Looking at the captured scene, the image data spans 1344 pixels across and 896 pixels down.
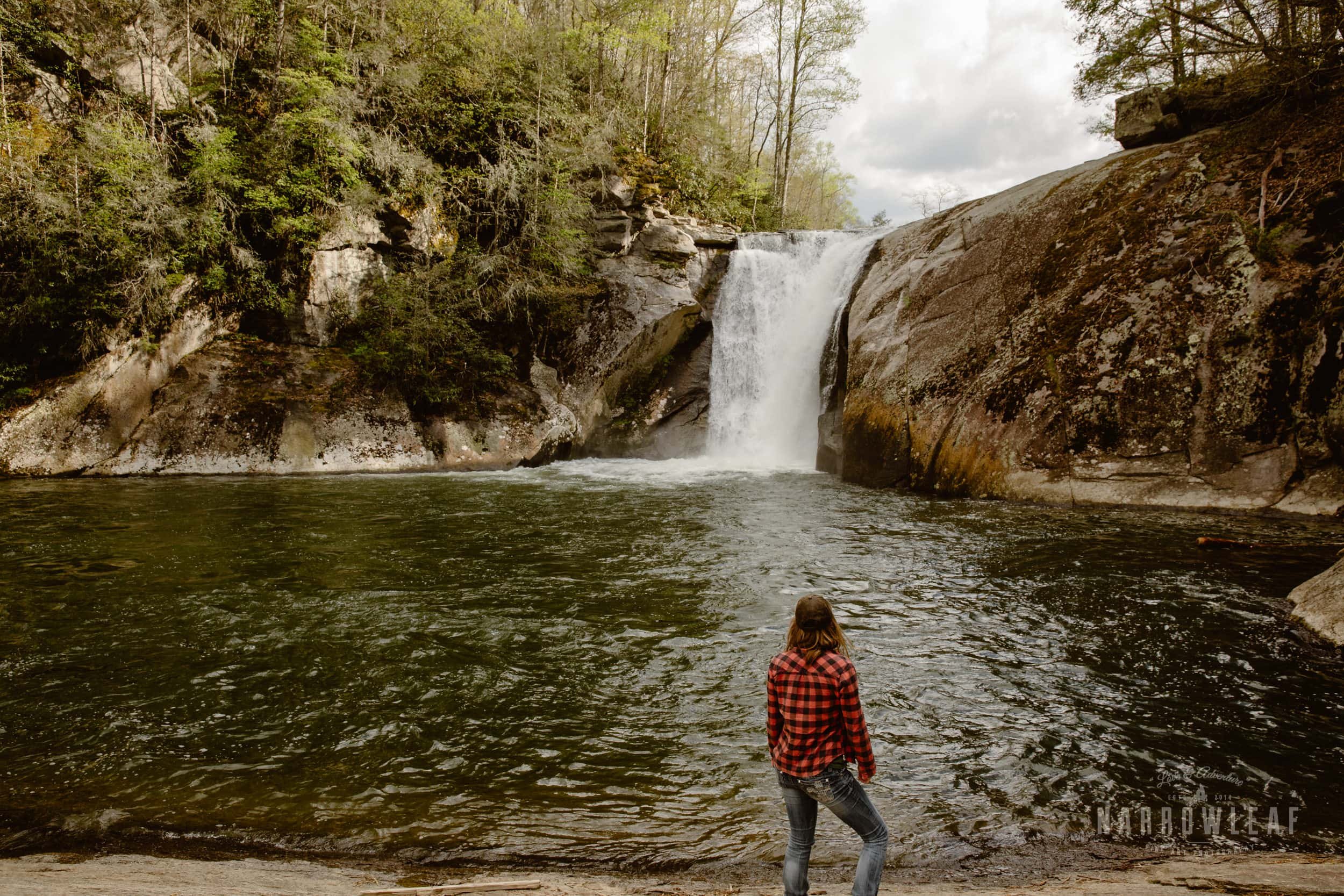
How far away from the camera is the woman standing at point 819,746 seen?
106 inches

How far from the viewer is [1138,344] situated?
11.6m

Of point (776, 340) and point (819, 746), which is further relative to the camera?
point (776, 340)

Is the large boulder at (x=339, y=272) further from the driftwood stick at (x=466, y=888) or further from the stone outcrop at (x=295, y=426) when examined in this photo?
the driftwood stick at (x=466, y=888)

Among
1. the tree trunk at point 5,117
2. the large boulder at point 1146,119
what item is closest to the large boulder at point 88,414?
the tree trunk at point 5,117

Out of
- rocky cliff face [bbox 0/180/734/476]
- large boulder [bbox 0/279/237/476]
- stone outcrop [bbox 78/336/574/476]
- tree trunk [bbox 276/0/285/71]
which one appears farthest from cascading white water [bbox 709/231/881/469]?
large boulder [bbox 0/279/237/476]

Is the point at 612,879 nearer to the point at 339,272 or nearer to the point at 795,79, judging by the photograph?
the point at 339,272

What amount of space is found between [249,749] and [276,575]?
12.6 ft

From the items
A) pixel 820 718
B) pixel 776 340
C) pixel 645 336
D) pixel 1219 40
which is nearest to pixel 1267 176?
pixel 1219 40

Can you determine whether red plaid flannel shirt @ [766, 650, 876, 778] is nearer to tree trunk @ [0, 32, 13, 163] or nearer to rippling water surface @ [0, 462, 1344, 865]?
rippling water surface @ [0, 462, 1344, 865]

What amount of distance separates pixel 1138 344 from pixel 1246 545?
4339 mm

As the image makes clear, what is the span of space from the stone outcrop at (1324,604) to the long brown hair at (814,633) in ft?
18.2

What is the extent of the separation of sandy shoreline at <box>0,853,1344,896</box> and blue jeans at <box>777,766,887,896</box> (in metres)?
0.41

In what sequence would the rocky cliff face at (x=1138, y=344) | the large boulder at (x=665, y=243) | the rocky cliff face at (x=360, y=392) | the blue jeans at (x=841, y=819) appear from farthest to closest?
1. the large boulder at (x=665, y=243)
2. the rocky cliff face at (x=360, y=392)
3. the rocky cliff face at (x=1138, y=344)
4. the blue jeans at (x=841, y=819)

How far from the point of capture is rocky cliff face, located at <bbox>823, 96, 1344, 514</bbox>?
10.4 meters
